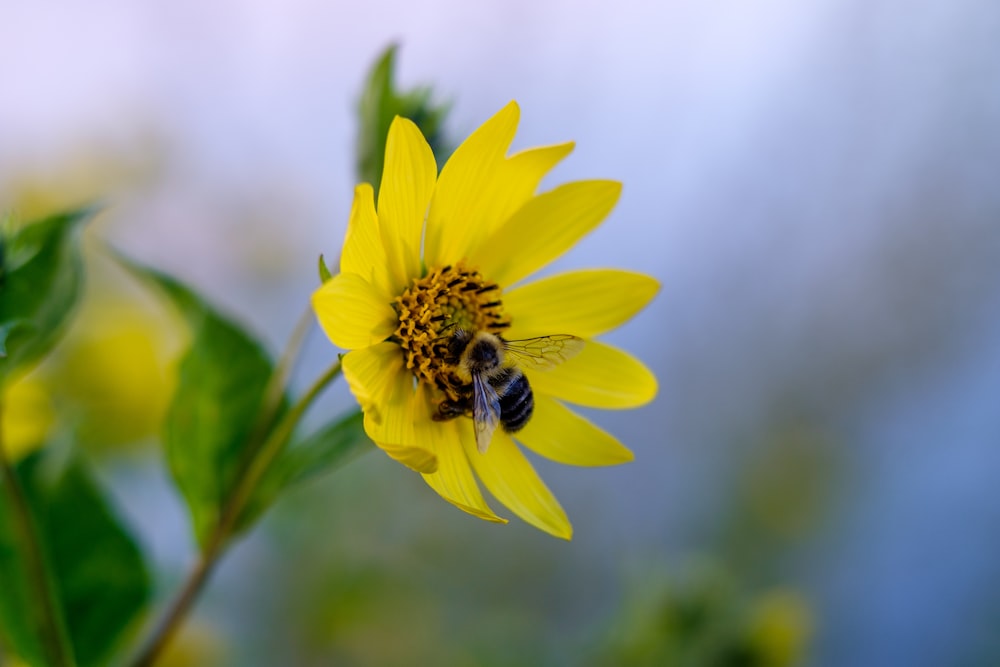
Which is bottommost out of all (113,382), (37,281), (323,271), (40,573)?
(113,382)

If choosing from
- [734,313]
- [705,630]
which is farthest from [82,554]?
[734,313]

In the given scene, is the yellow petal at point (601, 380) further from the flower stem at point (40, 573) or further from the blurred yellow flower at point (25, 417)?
the blurred yellow flower at point (25, 417)

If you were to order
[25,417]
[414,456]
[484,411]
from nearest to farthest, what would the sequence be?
1. [414,456]
2. [484,411]
3. [25,417]

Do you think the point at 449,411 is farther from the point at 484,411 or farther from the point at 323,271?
the point at 323,271

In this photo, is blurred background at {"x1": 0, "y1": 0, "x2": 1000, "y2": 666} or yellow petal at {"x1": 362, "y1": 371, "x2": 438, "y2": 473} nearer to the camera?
yellow petal at {"x1": 362, "y1": 371, "x2": 438, "y2": 473}

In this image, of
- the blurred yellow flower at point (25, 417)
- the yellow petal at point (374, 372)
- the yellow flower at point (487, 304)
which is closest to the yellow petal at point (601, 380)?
the yellow flower at point (487, 304)

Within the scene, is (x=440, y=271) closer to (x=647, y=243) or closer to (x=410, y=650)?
(x=410, y=650)

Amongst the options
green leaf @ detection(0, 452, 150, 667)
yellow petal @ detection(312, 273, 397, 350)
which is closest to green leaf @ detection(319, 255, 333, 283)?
yellow petal @ detection(312, 273, 397, 350)

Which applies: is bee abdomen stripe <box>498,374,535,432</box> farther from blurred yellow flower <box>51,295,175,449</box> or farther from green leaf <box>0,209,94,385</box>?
blurred yellow flower <box>51,295,175,449</box>
